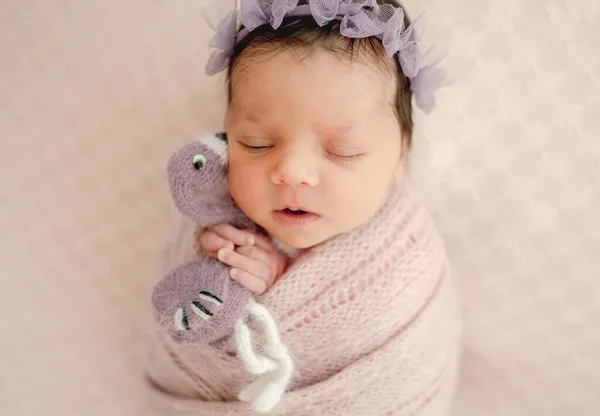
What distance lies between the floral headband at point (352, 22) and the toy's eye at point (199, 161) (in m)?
0.17

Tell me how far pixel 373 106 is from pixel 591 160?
0.46 metres

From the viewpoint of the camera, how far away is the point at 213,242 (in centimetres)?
78

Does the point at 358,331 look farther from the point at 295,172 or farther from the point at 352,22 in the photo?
the point at 352,22

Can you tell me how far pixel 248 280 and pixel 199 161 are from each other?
0.59ft

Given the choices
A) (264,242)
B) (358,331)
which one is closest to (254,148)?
(264,242)

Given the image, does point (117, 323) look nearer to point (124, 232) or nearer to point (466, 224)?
point (124, 232)

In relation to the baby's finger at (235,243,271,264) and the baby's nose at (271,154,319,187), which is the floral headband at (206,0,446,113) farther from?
the baby's finger at (235,243,271,264)

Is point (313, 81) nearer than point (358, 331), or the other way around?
point (313, 81)

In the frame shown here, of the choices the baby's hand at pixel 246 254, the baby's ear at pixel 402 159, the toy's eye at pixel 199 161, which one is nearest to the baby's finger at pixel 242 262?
the baby's hand at pixel 246 254

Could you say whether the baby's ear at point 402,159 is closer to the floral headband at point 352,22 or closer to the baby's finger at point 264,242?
the floral headband at point 352,22

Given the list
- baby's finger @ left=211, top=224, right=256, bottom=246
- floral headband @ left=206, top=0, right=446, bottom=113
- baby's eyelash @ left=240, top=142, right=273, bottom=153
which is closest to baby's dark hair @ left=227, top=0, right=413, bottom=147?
floral headband @ left=206, top=0, right=446, bottom=113

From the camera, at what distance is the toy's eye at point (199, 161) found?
730mm

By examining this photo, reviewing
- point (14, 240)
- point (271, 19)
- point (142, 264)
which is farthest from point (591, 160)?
point (14, 240)

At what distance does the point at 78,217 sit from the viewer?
3.62ft
